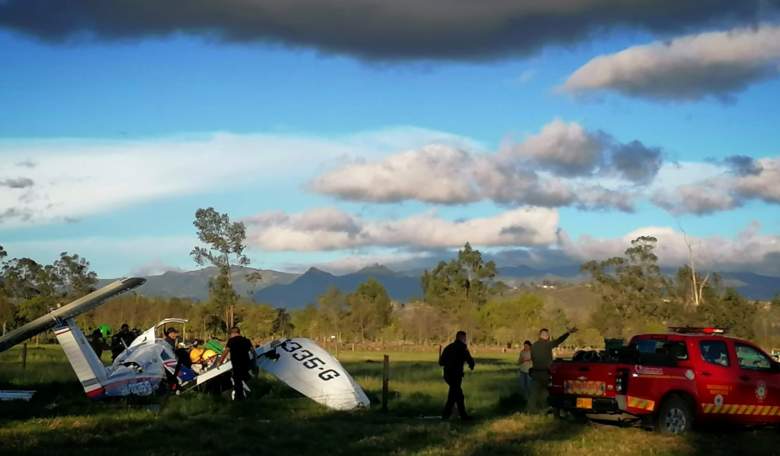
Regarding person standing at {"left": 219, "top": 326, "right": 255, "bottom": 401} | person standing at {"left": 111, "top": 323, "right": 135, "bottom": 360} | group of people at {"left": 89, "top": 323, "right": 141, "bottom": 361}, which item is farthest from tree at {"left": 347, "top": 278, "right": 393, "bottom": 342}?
person standing at {"left": 219, "top": 326, "right": 255, "bottom": 401}

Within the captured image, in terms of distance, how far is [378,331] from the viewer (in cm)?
10369

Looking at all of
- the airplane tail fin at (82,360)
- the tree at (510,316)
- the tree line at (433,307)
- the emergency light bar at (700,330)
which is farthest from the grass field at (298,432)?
the tree at (510,316)

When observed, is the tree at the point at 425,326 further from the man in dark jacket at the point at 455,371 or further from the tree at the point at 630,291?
the man in dark jacket at the point at 455,371

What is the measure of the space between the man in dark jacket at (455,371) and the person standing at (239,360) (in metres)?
4.34

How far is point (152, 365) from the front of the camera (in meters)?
20.8

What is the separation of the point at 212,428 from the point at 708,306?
68.6 m

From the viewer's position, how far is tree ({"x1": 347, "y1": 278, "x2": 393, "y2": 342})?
102062mm

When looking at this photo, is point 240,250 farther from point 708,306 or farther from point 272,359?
point 272,359

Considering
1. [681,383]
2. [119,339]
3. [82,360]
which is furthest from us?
[119,339]

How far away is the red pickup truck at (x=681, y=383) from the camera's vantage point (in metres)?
16.0

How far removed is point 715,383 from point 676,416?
0.83 metres

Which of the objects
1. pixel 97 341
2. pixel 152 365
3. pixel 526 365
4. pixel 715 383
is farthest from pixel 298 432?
pixel 97 341

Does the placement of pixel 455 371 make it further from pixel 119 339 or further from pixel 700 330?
pixel 119 339

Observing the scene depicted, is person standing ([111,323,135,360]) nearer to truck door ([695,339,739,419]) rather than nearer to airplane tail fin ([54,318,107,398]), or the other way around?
airplane tail fin ([54,318,107,398])
